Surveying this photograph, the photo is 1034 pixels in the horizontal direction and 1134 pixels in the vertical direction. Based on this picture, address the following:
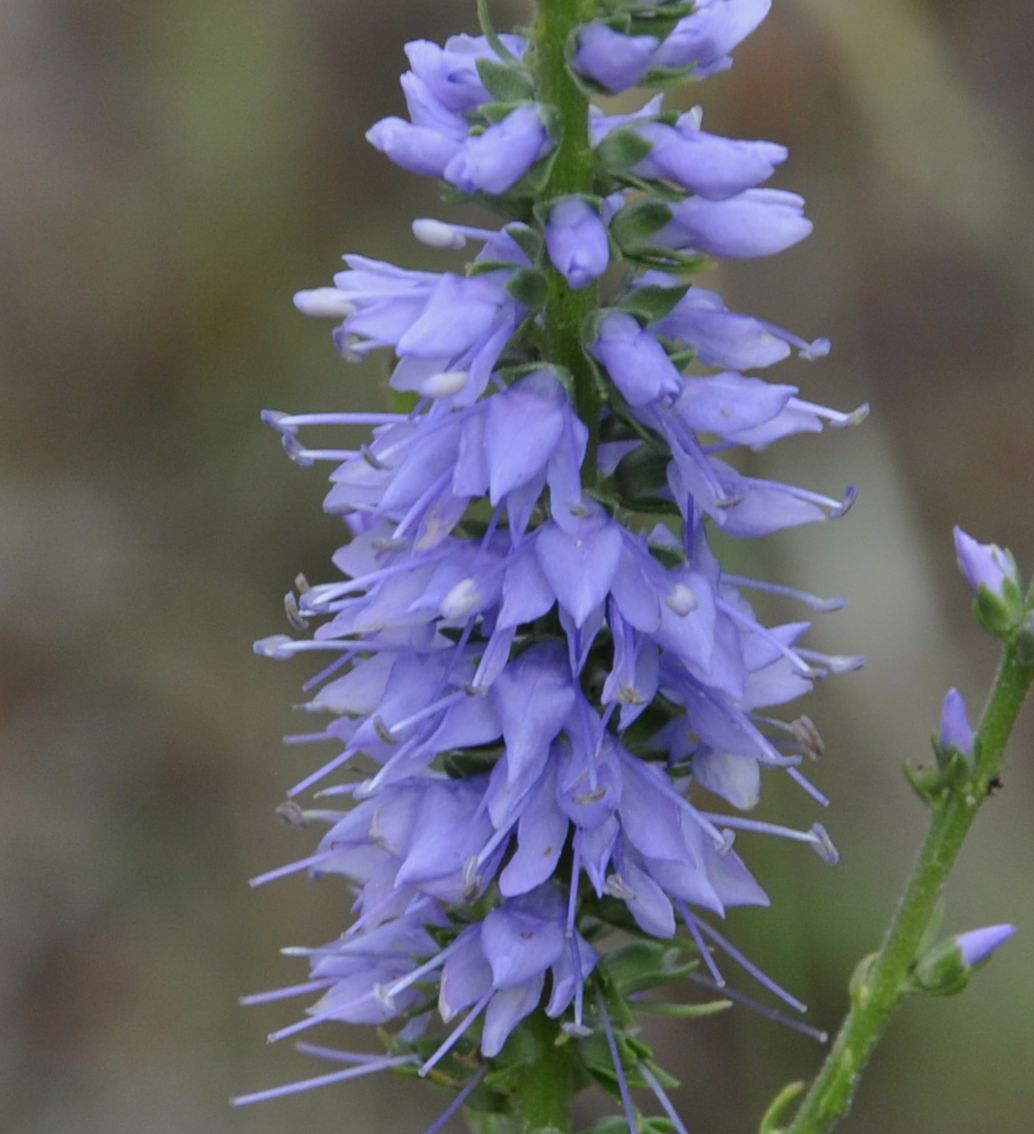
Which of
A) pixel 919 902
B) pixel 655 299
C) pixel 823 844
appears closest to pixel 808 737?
pixel 823 844

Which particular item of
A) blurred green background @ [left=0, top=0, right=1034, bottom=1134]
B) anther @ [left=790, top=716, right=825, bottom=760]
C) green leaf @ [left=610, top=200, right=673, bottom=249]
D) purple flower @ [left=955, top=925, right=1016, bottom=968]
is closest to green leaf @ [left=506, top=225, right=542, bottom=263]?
green leaf @ [left=610, top=200, right=673, bottom=249]

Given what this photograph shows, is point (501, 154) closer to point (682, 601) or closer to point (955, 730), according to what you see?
point (682, 601)

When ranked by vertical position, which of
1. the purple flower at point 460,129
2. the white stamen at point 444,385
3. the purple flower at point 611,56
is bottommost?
the white stamen at point 444,385

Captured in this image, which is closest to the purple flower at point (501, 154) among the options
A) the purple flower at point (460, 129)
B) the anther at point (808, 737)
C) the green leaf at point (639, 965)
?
the purple flower at point (460, 129)

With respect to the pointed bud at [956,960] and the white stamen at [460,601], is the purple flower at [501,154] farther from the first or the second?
the pointed bud at [956,960]

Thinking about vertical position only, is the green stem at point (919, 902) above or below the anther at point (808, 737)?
below

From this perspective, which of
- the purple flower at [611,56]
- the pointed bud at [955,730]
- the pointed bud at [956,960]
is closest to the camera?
the purple flower at [611,56]

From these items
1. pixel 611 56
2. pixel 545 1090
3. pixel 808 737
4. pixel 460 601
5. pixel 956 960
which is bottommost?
pixel 545 1090
